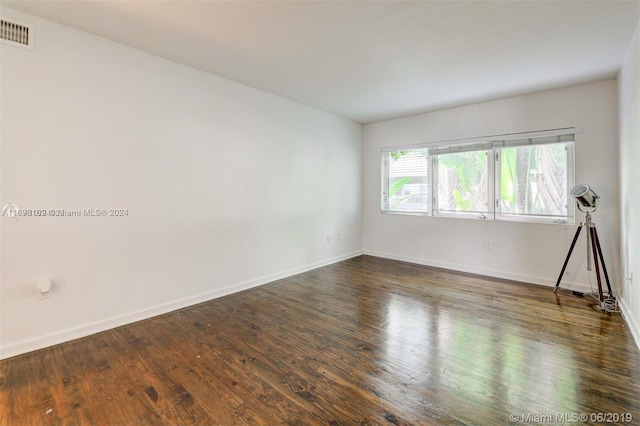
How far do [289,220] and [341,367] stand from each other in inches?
102

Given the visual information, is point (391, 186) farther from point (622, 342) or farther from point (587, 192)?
point (622, 342)

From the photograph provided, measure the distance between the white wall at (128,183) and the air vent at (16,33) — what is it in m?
0.05

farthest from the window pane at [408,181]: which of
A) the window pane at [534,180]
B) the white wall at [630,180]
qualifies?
the white wall at [630,180]

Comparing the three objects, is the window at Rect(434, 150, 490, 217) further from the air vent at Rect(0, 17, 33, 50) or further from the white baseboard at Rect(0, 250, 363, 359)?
the air vent at Rect(0, 17, 33, 50)

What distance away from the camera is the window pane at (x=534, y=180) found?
12.6 ft

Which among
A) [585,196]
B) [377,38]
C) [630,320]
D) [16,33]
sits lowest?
[630,320]

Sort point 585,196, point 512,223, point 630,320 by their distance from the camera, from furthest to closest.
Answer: point 512,223, point 585,196, point 630,320

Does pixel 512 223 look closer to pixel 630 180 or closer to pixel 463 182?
pixel 463 182

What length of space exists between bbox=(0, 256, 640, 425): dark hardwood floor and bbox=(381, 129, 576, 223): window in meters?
1.41

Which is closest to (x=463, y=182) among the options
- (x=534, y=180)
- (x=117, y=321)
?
(x=534, y=180)

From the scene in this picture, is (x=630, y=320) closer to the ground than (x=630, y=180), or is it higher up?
closer to the ground

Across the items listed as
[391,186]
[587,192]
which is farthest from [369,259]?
[587,192]

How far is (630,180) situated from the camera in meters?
2.72

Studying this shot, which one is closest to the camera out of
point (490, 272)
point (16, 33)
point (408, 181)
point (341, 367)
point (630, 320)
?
point (341, 367)
